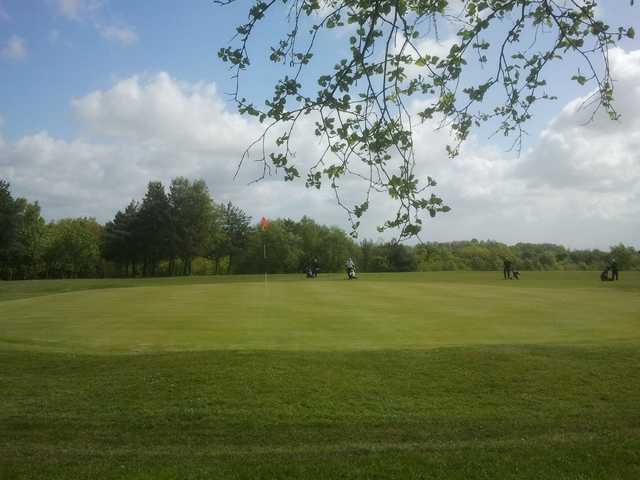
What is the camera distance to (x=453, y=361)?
9211 millimetres

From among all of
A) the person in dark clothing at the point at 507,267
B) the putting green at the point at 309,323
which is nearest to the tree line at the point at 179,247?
the person in dark clothing at the point at 507,267

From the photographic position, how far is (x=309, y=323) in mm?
13422

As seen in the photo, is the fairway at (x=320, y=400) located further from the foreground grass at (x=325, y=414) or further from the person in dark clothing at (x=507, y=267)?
the person in dark clothing at (x=507, y=267)

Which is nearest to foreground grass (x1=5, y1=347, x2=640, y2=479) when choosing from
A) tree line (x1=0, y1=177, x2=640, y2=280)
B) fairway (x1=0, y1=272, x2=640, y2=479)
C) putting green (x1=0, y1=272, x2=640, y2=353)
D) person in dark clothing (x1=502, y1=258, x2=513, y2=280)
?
fairway (x1=0, y1=272, x2=640, y2=479)

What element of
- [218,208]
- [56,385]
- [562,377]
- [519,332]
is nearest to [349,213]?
[562,377]

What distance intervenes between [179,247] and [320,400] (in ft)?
247

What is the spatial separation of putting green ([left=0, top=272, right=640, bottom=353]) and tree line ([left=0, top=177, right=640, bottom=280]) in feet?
160

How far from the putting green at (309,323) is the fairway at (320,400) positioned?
0.11m

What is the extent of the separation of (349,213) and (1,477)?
4367 mm

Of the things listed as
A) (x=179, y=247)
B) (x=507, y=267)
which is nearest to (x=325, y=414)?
(x=507, y=267)

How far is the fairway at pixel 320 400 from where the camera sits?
5770 millimetres

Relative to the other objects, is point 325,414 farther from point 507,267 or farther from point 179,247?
point 179,247

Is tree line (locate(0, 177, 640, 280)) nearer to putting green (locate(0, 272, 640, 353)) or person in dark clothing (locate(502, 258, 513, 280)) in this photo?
person in dark clothing (locate(502, 258, 513, 280))

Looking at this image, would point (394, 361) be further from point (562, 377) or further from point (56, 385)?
point (56, 385)
